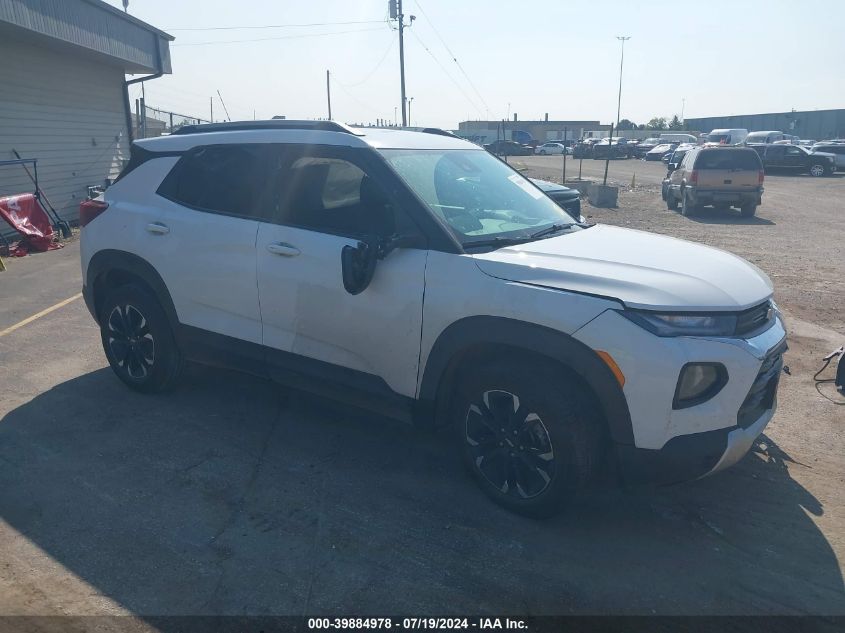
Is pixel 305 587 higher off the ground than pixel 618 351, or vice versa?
pixel 618 351

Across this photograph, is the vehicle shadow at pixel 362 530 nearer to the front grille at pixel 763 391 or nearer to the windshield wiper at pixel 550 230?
the front grille at pixel 763 391

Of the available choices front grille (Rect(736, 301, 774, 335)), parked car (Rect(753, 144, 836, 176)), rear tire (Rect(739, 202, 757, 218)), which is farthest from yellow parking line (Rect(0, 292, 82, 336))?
parked car (Rect(753, 144, 836, 176))

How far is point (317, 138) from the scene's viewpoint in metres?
4.57

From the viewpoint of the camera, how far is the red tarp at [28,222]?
1236 cm

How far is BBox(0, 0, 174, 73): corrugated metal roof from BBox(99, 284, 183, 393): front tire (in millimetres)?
8777

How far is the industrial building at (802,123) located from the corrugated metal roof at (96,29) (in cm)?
6109

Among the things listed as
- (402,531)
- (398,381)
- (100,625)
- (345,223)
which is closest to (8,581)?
(100,625)

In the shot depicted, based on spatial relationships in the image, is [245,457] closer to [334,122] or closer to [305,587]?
[305,587]

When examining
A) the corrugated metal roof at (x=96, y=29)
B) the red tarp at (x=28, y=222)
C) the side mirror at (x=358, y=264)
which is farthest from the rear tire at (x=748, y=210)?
the side mirror at (x=358, y=264)

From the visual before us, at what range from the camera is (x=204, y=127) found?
537 cm

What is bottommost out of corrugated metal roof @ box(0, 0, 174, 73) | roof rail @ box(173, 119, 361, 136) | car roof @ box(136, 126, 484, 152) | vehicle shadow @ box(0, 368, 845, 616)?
vehicle shadow @ box(0, 368, 845, 616)

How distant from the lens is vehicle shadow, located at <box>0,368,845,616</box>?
325 cm

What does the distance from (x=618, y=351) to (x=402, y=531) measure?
1442 mm

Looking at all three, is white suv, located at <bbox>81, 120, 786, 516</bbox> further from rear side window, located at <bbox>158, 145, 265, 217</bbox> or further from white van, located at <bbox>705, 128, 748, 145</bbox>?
white van, located at <bbox>705, 128, 748, 145</bbox>
